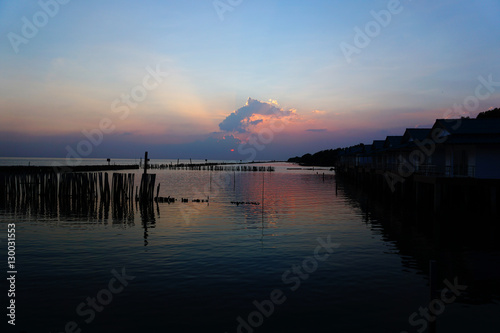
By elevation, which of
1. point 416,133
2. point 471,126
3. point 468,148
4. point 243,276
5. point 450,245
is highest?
point 416,133

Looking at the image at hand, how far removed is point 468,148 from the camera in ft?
89.3

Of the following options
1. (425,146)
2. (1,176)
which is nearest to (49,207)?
(1,176)

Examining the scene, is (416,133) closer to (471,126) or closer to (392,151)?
(392,151)

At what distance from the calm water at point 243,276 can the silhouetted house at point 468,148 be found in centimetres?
676

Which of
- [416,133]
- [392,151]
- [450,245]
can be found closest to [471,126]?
[416,133]

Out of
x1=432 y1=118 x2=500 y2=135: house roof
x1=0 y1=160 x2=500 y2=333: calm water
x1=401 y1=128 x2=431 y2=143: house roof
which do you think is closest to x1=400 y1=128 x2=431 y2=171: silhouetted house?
x1=401 y1=128 x2=431 y2=143: house roof

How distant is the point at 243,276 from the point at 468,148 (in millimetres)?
21956

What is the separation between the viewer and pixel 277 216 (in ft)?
93.0

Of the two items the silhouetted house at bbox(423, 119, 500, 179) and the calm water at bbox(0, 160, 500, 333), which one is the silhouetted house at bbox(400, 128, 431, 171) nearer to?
the silhouetted house at bbox(423, 119, 500, 179)

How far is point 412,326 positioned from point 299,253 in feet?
24.2

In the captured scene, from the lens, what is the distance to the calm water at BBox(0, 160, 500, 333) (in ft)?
32.5

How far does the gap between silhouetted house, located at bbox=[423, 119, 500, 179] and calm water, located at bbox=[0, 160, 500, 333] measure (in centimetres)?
676

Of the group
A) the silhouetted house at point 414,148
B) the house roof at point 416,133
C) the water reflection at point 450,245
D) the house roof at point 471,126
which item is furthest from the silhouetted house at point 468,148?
the house roof at point 416,133

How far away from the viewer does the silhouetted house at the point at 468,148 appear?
84.0ft
